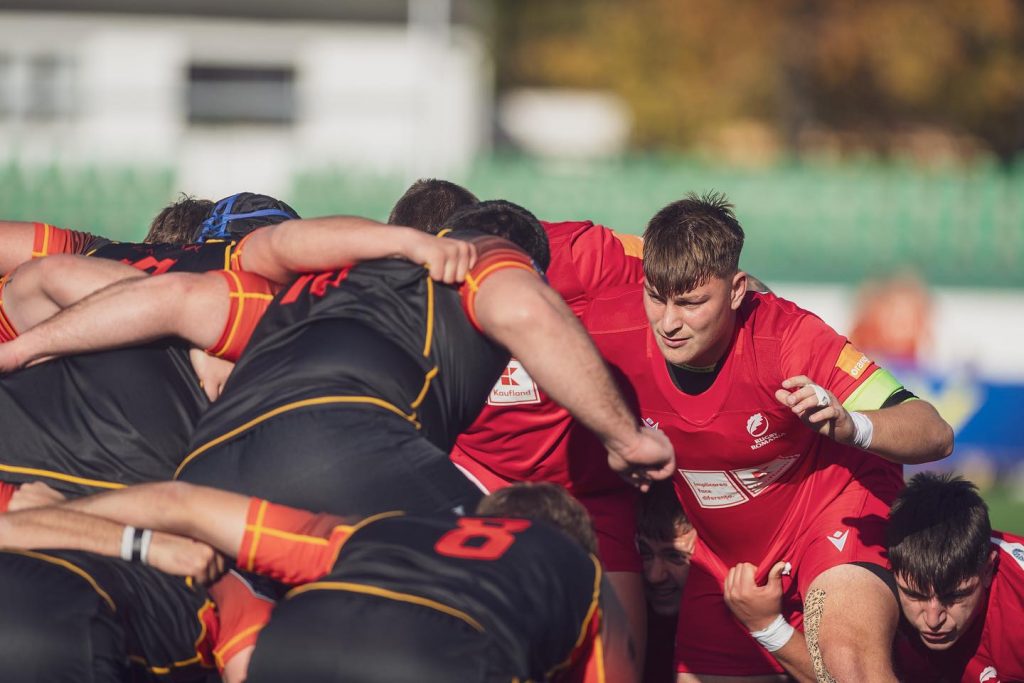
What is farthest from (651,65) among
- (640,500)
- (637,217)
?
(640,500)

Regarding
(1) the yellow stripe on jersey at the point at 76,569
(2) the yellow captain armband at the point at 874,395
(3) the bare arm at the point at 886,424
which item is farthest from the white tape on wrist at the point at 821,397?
(1) the yellow stripe on jersey at the point at 76,569

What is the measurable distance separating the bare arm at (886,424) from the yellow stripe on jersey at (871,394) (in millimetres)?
78

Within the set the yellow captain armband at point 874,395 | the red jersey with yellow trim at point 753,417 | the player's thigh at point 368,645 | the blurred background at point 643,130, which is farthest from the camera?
the blurred background at point 643,130

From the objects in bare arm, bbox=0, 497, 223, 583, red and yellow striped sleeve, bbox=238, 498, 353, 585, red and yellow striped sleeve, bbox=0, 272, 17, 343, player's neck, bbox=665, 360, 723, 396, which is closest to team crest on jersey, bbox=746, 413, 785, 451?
player's neck, bbox=665, 360, 723, 396

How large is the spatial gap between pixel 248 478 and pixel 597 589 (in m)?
1.10

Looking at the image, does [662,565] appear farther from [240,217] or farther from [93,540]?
[93,540]

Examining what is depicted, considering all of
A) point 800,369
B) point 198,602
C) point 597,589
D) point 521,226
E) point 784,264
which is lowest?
point 784,264

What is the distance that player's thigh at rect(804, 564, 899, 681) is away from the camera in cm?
455

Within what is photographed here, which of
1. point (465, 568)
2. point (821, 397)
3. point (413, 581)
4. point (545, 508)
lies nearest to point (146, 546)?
point (413, 581)

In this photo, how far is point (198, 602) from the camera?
3924 mm

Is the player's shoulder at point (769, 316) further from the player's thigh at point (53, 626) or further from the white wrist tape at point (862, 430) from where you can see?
the player's thigh at point (53, 626)

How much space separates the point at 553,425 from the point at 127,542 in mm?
2084

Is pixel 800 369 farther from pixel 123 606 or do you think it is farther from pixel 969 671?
pixel 123 606

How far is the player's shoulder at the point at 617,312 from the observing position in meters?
5.04
